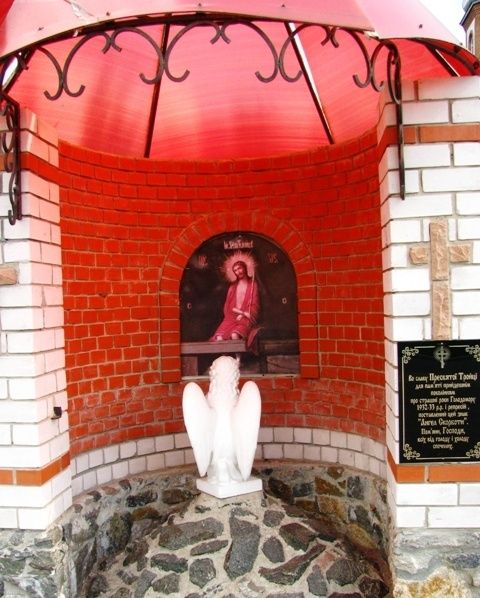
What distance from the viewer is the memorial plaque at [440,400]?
346cm

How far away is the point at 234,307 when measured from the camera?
18.0 ft

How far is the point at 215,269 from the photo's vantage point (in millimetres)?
5480

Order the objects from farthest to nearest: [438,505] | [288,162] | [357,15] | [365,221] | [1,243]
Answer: [288,162] → [365,221] → [1,243] → [438,505] → [357,15]

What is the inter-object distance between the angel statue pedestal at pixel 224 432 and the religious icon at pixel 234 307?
100 centimetres

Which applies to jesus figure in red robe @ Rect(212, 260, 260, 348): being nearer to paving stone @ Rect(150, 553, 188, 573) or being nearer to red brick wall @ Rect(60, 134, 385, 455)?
red brick wall @ Rect(60, 134, 385, 455)

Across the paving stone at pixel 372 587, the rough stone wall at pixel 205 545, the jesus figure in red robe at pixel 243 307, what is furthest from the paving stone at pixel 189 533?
the jesus figure in red robe at pixel 243 307

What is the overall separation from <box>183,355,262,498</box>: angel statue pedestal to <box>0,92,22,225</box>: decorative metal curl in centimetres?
168

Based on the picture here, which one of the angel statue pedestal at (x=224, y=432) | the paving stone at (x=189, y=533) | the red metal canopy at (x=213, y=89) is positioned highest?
the red metal canopy at (x=213, y=89)

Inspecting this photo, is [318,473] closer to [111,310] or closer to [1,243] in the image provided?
[111,310]

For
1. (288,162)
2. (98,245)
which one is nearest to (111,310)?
(98,245)

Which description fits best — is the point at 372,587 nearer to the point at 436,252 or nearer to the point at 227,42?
the point at 436,252

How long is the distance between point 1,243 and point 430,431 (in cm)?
272

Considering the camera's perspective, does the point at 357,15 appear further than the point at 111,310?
No

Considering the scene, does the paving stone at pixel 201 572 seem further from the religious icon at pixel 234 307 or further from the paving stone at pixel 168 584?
the religious icon at pixel 234 307
